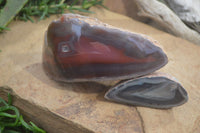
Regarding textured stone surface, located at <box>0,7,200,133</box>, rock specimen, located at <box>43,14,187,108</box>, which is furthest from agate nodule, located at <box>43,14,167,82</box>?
textured stone surface, located at <box>0,7,200,133</box>

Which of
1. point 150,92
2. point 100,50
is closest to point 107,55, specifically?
point 100,50

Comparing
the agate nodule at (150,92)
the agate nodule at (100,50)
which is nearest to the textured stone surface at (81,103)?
the agate nodule at (150,92)

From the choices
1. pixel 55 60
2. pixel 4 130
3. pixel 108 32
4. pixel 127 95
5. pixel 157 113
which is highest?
pixel 108 32

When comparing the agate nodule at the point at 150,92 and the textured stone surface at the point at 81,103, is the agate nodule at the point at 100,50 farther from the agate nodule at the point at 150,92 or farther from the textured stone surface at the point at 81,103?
the textured stone surface at the point at 81,103

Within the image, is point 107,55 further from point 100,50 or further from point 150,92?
point 150,92

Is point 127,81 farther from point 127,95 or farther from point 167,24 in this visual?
point 167,24

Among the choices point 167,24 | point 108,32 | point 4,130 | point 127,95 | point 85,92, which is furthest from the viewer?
point 167,24

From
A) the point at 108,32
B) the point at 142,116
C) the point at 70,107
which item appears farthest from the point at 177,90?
the point at 70,107

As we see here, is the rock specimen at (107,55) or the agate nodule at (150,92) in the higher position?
the rock specimen at (107,55)
